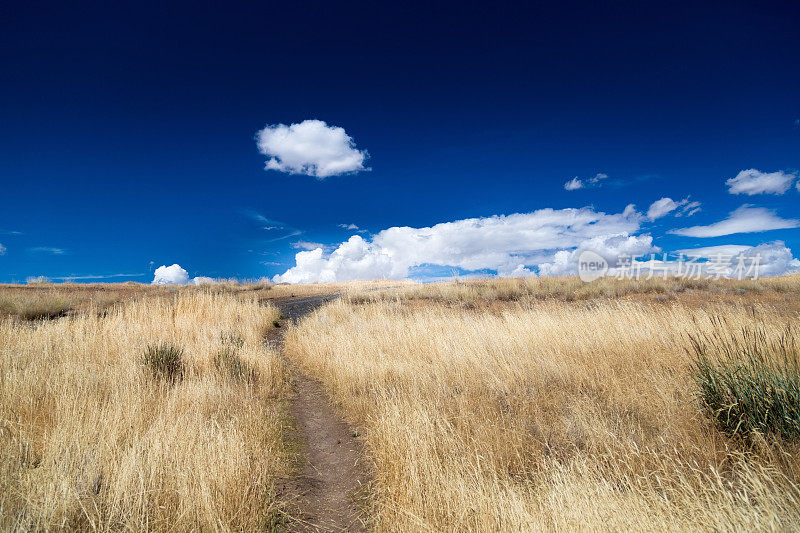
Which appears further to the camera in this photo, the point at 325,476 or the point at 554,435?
the point at 325,476

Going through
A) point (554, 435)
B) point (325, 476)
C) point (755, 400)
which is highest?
point (755, 400)

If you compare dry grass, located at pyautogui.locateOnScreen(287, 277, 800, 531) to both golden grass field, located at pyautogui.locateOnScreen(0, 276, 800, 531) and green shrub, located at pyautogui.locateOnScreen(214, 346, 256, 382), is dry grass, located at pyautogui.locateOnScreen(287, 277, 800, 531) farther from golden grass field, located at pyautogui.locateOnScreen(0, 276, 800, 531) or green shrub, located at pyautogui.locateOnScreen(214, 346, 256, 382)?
green shrub, located at pyautogui.locateOnScreen(214, 346, 256, 382)

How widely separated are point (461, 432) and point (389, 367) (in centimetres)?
271

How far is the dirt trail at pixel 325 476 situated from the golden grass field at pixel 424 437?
179 mm

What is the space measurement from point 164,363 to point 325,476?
4250 millimetres

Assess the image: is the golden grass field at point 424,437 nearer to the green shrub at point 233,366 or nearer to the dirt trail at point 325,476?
the green shrub at point 233,366

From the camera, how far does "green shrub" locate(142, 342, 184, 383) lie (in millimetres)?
5934

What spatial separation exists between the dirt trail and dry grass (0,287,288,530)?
0.29 metres

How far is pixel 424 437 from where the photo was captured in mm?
3666

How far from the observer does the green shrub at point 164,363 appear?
593cm

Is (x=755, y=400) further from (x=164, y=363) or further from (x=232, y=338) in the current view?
(x=232, y=338)

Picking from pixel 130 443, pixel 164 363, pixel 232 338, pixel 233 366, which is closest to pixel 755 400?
pixel 130 443

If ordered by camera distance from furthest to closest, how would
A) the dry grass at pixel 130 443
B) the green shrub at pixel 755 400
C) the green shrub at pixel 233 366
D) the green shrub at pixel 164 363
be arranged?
the green shrub at pixel 233 366, the green shrub at pixel 164 363, the green shrub at pixel 755 400, the dry grass at pixel 130 443

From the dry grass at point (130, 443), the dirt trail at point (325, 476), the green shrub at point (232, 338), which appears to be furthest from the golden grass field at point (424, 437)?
the green shrub at point (232, 338)
